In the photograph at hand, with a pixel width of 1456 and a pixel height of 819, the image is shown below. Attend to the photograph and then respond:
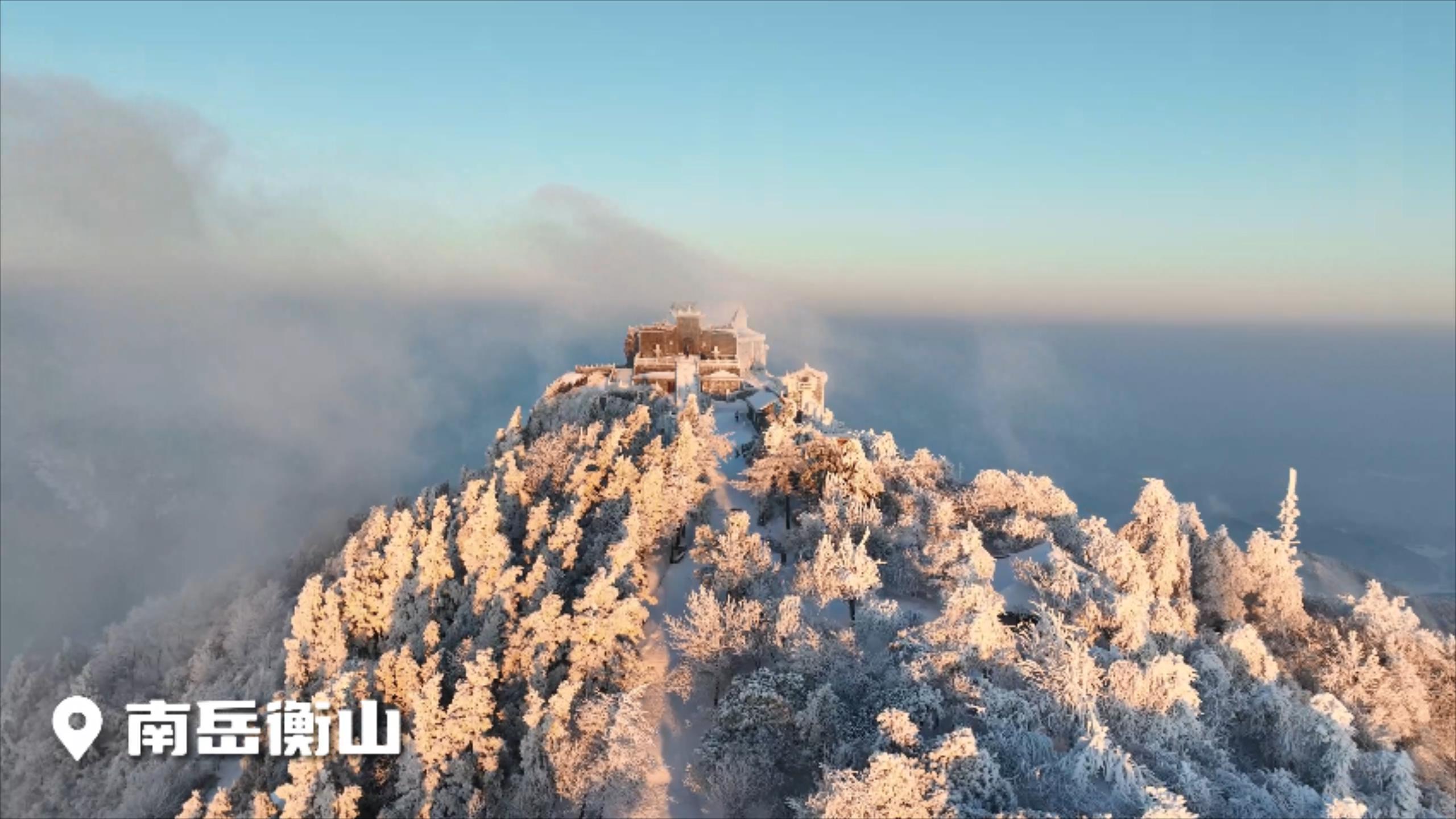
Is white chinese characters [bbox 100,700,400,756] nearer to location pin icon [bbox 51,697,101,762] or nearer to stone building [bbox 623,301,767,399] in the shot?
location pin icon [bbox 51,697,101,762]

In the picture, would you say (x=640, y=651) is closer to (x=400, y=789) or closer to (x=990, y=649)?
(x=400, y=789)

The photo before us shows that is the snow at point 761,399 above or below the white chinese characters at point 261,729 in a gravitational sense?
above

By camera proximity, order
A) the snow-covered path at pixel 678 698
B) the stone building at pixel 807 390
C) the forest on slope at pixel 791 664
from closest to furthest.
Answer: the forest on slope at pixel 791 664 < the snow-covered path at pixel 678 698 < the stone building at pixel 807 390

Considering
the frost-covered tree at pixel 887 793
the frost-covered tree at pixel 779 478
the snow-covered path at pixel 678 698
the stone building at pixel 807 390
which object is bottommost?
the frost-covered tree at pixel 887 793

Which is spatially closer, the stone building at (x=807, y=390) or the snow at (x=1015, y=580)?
the snow at (x=1015, y=580)

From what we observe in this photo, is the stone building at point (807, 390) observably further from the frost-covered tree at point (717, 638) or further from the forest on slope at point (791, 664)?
the frost-covered tree at point (717, 638)

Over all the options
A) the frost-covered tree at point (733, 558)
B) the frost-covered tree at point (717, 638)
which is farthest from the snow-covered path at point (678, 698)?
the frost-covered tree at point (733, 558)
